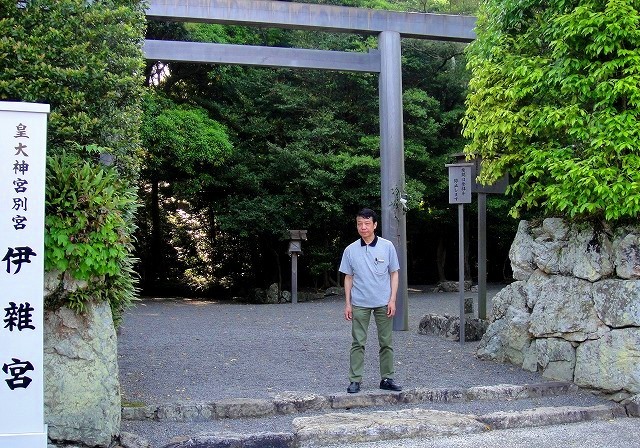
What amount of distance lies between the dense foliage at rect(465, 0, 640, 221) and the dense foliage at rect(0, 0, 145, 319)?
3.73 meters

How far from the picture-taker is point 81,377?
4.56m

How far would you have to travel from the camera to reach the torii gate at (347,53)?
9477mm

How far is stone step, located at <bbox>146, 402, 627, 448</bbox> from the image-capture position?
4.75 metres

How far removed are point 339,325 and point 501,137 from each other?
5.48 m

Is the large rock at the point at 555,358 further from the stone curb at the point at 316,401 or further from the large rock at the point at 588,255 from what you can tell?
the large rock at the point at 588,255

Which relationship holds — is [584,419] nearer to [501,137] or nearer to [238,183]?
[501,137]

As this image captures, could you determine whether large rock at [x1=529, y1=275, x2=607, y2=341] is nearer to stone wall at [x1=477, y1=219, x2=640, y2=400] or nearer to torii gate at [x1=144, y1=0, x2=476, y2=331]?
stone wall at [x1=477, y1=219, x2=640, y2=400]

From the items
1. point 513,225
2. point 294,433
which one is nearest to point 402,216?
point 294,433

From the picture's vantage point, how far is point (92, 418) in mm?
4523

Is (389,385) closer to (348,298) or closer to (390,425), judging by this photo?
(348,298)

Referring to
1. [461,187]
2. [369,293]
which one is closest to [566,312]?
[369,293]

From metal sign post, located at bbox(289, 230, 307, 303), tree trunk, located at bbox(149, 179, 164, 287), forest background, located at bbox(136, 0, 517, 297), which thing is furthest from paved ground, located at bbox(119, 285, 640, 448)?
tree trunk, located at bbox(149, 179, 164, 287)

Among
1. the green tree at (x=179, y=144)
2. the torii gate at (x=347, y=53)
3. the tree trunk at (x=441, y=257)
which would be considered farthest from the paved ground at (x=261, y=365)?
the tree trunk at (x=441, y=257)

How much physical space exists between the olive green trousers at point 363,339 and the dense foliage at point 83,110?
1.98 meters
